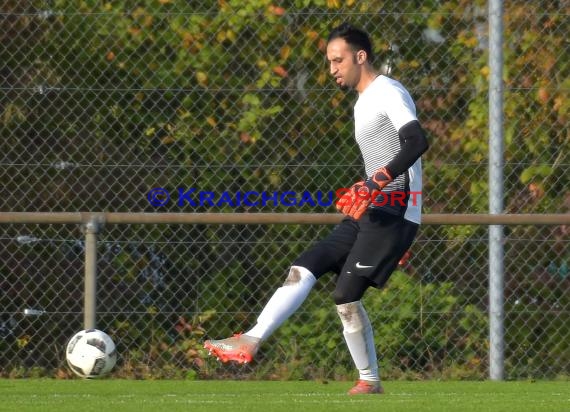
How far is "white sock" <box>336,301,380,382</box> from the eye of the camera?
689 centimetres

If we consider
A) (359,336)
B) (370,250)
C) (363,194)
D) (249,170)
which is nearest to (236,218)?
(249,170)

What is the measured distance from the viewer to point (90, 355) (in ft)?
24.7

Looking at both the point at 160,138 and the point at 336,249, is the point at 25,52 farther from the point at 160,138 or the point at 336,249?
the point at 336,249

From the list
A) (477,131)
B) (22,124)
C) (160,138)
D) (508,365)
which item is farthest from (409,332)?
(22,124)

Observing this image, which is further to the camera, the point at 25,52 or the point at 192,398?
the point at 25,52

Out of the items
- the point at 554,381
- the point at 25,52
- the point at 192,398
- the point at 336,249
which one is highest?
the point at 25,52

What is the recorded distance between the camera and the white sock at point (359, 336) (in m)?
6.89

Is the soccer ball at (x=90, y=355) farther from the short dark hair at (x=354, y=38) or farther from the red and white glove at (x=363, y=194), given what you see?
the short dark hair at (x=354, y=38)

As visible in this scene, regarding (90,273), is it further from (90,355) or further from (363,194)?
(363,194)

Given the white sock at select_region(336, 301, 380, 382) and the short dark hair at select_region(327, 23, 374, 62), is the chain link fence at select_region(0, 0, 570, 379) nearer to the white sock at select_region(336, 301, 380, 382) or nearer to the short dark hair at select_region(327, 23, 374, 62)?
the white sock at select_region(336, 301, 380, 382)

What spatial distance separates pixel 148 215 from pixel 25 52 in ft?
4.30

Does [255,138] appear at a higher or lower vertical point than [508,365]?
higher

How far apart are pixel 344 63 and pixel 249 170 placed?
2.00 meters

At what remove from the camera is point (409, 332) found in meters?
8.84
